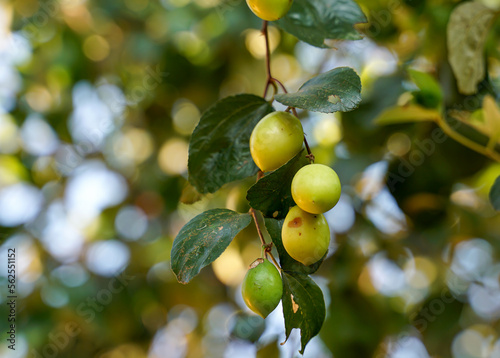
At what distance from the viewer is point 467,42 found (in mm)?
857

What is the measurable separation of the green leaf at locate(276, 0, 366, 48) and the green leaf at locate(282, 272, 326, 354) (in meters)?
0.31

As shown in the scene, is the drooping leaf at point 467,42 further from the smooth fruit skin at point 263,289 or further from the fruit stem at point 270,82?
the smooth fruit skin at point 263,289

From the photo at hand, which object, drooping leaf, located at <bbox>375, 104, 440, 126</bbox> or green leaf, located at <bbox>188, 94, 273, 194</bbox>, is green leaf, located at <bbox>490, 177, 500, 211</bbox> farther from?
green leaf, located at <bbox>188, 94, 273, 194</bbox>

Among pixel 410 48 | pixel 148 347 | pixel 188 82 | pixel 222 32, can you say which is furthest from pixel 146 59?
pixel 148 347

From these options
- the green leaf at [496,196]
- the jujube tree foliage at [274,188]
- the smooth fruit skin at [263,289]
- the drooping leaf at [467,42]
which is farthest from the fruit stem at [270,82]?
the drooping leaf at [467,42]

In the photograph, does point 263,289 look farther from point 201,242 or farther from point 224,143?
point 224,143

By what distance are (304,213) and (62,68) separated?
1558mm

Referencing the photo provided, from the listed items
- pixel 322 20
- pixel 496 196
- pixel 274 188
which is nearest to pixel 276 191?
pixel 274 188

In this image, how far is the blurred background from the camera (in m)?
1.12

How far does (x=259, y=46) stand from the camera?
1.67 m

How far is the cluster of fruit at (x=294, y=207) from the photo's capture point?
0.43 m

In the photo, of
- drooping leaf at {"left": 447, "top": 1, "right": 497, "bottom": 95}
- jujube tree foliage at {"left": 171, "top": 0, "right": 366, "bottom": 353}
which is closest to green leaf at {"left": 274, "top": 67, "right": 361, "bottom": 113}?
jujube tree foliage at {"left": 171, "top": 0, "right": 366, "bottom": 353}

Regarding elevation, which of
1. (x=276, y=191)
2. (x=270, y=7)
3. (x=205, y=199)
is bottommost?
(x=205, y=199)

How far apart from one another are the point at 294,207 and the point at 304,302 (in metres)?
0.11
